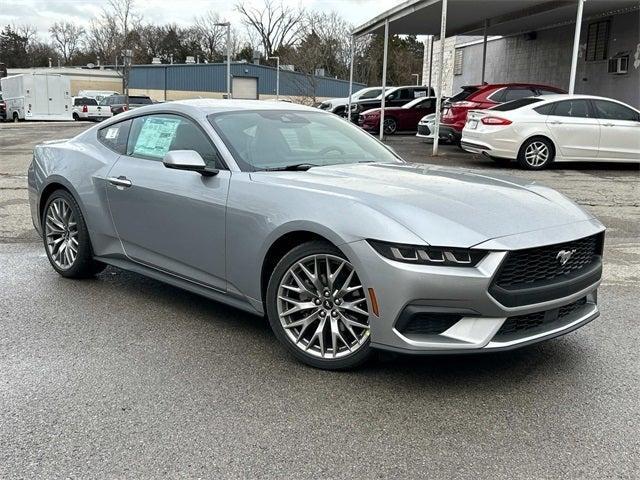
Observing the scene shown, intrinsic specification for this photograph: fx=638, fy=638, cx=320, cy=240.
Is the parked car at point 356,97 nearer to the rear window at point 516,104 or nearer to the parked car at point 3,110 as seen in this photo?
the rear window at point 516,104

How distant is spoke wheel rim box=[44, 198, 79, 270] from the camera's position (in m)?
5.15

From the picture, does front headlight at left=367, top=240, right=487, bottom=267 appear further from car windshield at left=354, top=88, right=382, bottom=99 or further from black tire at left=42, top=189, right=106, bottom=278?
car windshield at left=354, top=88, right=382, bottom=99

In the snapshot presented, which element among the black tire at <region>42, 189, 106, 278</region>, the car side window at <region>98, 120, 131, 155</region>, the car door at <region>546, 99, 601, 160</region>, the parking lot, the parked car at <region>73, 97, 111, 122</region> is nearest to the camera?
the parking lot

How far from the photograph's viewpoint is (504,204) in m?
3.48

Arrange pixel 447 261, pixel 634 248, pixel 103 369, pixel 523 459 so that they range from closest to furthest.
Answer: pixel 523 459 → pixel 447 261 → pixel 103 369 → pixel 634 248


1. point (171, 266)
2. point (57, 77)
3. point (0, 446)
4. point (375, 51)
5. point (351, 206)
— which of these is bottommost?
point (0, 446)

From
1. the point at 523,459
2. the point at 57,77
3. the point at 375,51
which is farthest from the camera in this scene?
the point at 375,51

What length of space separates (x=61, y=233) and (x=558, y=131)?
10481 mm

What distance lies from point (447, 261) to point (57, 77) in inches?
1694

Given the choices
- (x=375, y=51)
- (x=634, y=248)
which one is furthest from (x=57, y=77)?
(x=634, y=248)

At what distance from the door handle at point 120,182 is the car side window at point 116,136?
27cm

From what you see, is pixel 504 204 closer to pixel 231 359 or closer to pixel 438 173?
pixel 438 173

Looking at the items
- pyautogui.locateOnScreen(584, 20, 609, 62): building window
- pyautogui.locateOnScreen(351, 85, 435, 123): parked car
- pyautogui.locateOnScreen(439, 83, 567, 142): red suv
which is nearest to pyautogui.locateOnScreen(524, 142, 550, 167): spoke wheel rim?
pyautogui.locateOnScreen(439, 83, 567, 142): red suv

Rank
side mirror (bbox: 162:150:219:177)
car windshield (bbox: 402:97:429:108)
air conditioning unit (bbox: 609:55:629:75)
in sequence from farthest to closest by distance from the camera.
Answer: car windshield (bbox: 402:97:429:108) < air conditioning unit (bbox: 609:55:629:75) < side mirror (bbox: 162:150:219:177)
